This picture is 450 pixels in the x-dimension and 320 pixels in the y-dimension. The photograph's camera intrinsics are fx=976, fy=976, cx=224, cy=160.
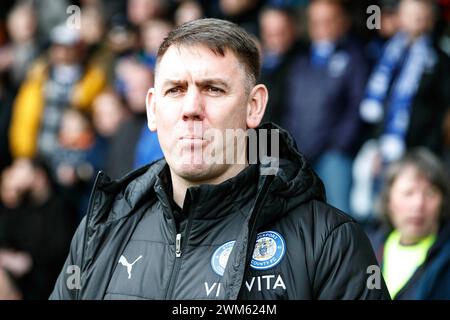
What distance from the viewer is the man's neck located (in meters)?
3.35

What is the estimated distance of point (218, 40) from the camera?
3.34 metres

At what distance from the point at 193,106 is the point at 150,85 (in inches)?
204

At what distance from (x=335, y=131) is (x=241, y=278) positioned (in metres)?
4.70

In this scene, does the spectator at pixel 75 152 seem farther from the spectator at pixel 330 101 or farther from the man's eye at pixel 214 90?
the man's eye at pixel 214 90

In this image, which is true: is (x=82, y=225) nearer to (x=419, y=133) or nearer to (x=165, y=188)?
(x=165, y=188)

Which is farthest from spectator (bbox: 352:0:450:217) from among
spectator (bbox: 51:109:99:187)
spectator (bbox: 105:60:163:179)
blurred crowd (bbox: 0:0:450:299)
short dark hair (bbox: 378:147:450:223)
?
spectator (bbox: 51:109:99:187)

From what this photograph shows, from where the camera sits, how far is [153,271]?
3250 mm

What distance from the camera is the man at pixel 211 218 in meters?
3.12

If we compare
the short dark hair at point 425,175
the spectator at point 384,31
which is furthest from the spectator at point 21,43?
the short dark hair at point 425,175

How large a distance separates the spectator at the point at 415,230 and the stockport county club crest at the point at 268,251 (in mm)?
1975

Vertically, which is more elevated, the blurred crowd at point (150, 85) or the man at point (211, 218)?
the blurred crowd at point (150, 85)

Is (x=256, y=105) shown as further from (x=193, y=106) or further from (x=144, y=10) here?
(x=144, y=10)

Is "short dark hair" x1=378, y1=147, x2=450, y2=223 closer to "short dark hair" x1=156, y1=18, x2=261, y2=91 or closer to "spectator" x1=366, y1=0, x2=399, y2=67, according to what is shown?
"spectator" x1=366, y1=0, x2=399, y2=67
